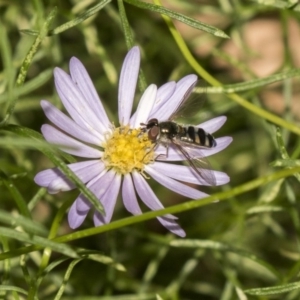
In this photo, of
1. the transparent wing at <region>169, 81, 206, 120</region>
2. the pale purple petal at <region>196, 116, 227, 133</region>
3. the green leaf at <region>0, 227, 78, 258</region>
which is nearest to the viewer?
the green leaf at <region>0, 227, 78, 258</region>

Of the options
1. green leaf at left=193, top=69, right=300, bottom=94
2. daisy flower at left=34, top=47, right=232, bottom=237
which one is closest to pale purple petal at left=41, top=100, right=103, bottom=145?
daisy flower at left=34, top=47, right=232, bottom=237

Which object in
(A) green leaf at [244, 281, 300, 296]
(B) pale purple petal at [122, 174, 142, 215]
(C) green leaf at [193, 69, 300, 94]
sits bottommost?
(A) green leaf at [244, 281, 300, 296]

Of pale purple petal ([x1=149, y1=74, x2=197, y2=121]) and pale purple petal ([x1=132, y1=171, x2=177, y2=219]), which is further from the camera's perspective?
pale purple petal ([x1=149, y1=74, x2=197, y2=121])

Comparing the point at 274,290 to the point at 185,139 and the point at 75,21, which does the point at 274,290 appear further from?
the point at 75,21

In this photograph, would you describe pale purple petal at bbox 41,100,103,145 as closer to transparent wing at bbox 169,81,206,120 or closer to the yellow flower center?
the yellow flower center

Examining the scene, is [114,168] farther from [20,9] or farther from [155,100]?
[20,9]

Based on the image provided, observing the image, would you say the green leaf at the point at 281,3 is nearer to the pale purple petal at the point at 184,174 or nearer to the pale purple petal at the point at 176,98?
the pale purple petal at the point at 176,98

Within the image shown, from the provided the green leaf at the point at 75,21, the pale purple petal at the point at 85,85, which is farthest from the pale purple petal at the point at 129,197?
the green leaf at the point at 75,21

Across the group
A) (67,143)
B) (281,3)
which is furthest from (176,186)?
(281,3)
